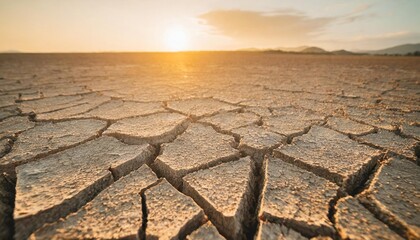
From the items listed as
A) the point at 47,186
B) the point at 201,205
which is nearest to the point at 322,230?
the point at 201,205

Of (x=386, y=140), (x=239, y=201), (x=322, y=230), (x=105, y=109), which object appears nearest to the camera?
(x=322, y=230)

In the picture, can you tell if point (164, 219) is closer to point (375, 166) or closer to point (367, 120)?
point (375, 166)

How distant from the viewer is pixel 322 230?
0.63m

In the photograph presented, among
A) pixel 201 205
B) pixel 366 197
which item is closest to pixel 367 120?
pixel 366 197

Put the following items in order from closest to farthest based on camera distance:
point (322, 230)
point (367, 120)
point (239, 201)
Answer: point (322, 230), point (239, 201), point (367, 120)

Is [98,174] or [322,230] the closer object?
[322,230]

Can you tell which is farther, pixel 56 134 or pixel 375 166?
pixel 56 134

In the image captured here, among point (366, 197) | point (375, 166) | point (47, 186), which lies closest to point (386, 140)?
point (375, 166)

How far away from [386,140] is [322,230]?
855mm

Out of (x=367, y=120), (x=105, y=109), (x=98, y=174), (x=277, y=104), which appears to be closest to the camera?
(x=98, y=174)

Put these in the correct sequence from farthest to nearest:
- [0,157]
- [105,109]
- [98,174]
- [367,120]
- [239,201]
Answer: [105,109] → [367,120] → [0,157] → [98,174] → [239,201]

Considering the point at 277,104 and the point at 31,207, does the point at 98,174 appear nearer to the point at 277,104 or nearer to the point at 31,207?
the point at 31,207

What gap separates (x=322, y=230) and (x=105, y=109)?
1.67m

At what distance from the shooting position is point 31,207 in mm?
671
